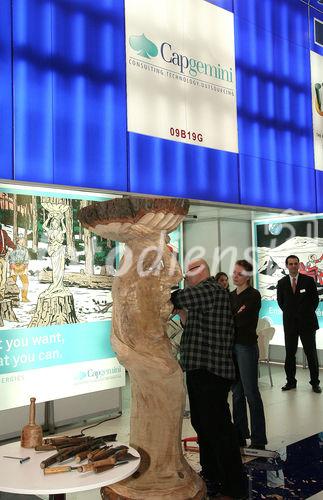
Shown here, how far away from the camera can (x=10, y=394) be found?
4.28 meters

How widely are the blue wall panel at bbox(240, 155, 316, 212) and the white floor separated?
2355 millimetres

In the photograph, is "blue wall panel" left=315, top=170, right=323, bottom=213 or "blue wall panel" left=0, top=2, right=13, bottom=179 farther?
"blue wall panel" left=315, top=170, right=323, bottom=213

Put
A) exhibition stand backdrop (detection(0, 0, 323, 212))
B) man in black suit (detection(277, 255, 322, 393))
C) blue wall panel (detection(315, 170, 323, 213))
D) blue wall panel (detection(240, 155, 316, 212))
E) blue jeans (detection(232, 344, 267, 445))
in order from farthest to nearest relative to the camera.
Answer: blue wall panel (detection(315, 170, 323, 213)) < man in black suit (detection(277, 255, 322, 393)) < blue wall panel (detection(240, 155, 316, 212)) < exhibition stand backdrop (detection(0, 0, 323, 212)) < blue jeans (detection(232, 344, 267, 445))

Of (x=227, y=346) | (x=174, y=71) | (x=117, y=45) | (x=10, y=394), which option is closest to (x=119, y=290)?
(x=227, y=346)

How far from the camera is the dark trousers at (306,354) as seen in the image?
661cm

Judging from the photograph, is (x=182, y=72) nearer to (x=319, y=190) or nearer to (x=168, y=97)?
(x=168, y=97)

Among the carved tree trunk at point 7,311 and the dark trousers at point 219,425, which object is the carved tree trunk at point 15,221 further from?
the dark trousers at point 219,425

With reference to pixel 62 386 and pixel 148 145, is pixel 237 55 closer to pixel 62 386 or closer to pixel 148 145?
pixel 148 145

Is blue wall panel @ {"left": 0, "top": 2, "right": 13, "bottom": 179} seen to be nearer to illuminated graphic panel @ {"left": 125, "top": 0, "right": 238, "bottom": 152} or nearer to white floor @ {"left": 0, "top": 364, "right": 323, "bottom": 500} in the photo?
illuminated graphic panel @ {"left": 125, "top": 0, "right": 238, "bottom": 152}

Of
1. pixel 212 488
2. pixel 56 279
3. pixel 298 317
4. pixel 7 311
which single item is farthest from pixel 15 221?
pixel 298 317

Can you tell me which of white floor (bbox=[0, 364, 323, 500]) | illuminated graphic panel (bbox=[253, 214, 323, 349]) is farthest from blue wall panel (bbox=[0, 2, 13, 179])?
illuminated graphic panel (bbox=[253, 214, 323, 349])

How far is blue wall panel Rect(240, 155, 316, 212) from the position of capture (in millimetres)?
6465

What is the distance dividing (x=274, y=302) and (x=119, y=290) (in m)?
5.44

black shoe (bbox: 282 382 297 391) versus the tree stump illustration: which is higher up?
the tree stump illustration
